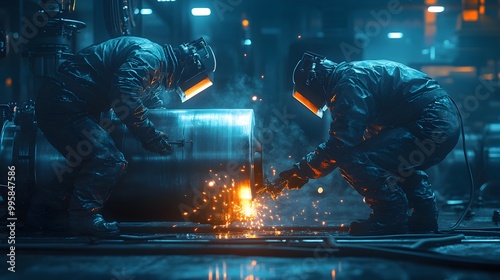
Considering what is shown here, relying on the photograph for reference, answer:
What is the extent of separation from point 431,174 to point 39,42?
17.6 feet

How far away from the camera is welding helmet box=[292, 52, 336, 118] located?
4.46 m

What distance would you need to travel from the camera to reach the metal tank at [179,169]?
4.57 metres

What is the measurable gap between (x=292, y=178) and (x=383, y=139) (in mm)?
727

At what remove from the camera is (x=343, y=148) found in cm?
409

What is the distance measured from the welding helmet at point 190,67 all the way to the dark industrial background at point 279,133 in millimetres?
1172

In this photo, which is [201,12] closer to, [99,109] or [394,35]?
[99,109]

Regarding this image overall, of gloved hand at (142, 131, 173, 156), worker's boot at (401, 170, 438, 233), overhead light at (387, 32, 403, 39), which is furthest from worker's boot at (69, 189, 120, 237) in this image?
overhead light at (387, 32, 403, 39)

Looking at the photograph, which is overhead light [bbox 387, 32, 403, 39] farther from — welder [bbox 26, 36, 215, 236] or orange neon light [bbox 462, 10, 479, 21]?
welder [bbox 26, 36, 215, 236]

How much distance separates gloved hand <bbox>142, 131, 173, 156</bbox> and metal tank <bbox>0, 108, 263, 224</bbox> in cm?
15

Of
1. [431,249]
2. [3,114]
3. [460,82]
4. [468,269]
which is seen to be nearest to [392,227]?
[431,249]

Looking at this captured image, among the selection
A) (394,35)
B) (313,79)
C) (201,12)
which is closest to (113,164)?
(313,79)

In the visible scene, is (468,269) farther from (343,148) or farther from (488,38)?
(488,38)

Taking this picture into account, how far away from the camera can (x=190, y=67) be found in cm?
458

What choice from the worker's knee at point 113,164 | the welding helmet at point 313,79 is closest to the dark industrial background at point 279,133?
the worker's knee at point 113,164
